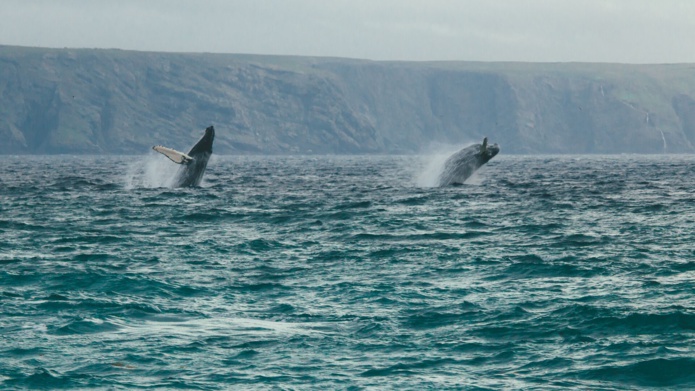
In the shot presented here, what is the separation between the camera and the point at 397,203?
4112cm

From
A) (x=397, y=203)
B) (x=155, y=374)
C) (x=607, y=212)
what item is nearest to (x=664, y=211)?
(x=607, y=212)

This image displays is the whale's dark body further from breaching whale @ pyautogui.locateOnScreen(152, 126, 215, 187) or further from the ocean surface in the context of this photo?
the ocean surface

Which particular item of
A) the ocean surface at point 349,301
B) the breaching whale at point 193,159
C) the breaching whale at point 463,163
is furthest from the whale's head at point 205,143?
the breaching whale at point 463,163

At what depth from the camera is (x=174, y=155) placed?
43688mm

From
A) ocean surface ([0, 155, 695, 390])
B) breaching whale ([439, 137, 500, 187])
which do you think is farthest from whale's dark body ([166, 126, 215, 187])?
breaching whale ([439, 137, 500, 187])

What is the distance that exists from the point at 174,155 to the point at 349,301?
26831mm

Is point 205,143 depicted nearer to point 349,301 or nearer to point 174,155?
point 174,155

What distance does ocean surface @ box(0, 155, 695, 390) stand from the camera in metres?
13.4

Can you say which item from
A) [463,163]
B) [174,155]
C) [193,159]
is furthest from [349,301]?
[463,163]

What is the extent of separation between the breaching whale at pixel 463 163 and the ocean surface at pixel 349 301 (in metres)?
12.3

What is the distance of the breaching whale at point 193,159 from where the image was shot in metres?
44.2

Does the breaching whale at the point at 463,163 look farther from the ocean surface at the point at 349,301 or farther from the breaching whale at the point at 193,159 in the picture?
the breaching whale at the point at 193,159

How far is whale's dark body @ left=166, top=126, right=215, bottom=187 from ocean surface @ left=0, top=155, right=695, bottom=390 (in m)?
10.5

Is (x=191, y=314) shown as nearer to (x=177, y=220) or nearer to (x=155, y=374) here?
(x=155, y=374)
